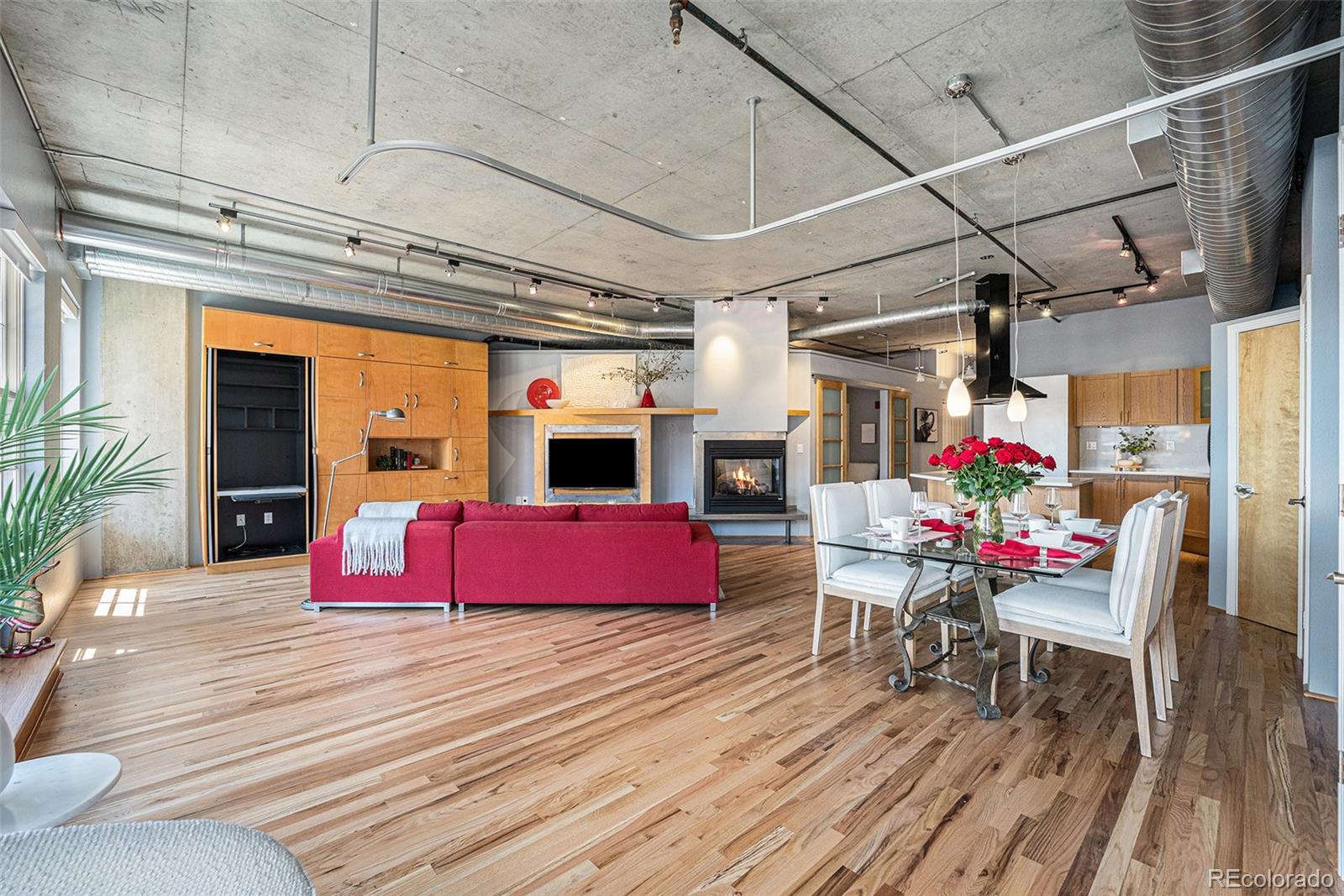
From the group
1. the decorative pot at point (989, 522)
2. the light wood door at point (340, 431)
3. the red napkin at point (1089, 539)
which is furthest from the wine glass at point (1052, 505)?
the light wood door at point (340, 431)

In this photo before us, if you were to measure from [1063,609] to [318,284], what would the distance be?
6.15 meters

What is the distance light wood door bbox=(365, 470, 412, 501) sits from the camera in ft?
22.0

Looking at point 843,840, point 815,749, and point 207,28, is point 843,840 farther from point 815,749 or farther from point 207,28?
point 207,28

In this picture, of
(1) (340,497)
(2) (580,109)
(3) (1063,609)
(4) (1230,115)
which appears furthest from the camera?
(1) (340,497)

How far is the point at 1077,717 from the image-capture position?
2.73m

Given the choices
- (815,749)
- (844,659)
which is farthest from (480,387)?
(815,749)

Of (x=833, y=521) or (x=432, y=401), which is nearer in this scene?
(x=833, y=521)

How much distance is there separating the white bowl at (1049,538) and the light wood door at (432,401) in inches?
247

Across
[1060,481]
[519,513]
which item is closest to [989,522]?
[519,513]

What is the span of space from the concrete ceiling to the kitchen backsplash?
3.32m

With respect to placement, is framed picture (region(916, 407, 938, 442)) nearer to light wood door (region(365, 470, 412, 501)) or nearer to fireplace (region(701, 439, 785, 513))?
fireplace (region(701, 439, 785, 513))

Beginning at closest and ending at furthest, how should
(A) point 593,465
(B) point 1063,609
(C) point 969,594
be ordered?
1. (B) point 1063,609
2. (C) point 969,594
3. (A) point 593,465

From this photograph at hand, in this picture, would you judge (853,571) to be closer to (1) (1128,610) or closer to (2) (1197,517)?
(1) (1128,610)

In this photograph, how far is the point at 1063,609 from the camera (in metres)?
2.68
